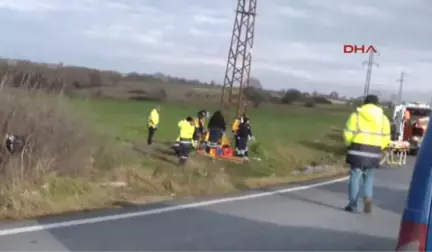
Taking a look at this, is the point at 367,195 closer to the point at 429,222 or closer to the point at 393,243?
the point at 393,243

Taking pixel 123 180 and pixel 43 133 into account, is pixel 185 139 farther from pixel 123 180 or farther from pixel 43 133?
pixel 43 133

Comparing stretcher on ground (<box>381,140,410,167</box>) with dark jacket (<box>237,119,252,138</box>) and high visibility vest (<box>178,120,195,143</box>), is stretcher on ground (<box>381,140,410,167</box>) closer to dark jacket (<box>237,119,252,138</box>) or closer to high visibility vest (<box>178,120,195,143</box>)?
dark jacket (<box>237,119,252,138</box>)

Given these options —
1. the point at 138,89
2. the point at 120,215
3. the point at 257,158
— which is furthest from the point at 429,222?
the point at 138,89

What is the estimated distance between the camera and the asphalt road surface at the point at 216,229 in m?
8.44

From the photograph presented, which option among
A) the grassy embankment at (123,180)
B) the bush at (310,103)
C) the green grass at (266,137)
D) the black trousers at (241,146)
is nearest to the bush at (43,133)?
the grassy embankment at (123,180)

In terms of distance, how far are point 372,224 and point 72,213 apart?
13.5 ft

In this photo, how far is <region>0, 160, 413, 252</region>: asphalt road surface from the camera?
8438 millimetres

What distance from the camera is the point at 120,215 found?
10344 millimetres

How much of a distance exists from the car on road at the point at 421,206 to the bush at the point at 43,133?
9.41 metres

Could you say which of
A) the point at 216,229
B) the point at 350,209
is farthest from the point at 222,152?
the point at 216,229

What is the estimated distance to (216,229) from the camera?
9727mm

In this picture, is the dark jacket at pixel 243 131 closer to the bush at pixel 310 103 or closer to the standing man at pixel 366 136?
the standing man at pixel 366 136

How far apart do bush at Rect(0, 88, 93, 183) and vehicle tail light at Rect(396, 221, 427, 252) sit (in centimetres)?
935

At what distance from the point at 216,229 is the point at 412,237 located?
558 centimetres
